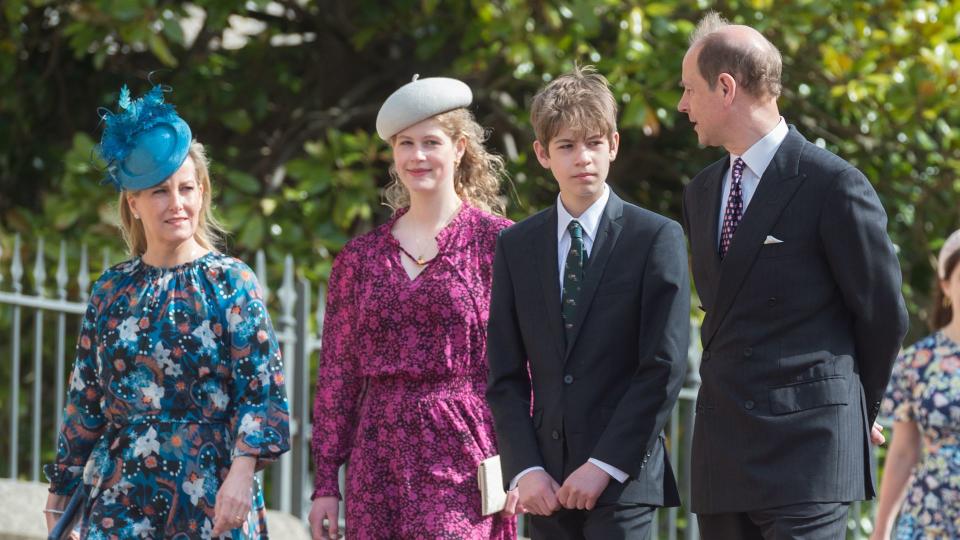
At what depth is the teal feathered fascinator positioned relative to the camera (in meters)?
3.92

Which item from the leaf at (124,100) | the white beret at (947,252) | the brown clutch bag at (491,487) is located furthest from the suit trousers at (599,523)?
the white beret at (947,252)

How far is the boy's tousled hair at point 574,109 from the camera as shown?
368cm

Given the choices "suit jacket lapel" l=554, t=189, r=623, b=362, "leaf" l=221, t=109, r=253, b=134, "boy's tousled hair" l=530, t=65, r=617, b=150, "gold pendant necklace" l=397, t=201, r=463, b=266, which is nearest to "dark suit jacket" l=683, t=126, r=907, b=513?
"suit jacket lapel" l=554, t=189, r=623, b=362

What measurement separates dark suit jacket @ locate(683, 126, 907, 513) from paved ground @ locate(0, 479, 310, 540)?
2551 millimetres

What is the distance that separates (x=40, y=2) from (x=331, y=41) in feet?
6.25

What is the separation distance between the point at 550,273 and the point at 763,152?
556 mm

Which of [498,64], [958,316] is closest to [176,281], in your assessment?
[958,316]

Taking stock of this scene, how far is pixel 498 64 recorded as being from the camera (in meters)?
7.48

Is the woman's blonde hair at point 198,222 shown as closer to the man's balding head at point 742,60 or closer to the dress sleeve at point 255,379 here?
the dress sleeve at point 255,379

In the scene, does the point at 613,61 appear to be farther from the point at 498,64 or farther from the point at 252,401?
the point at 252,401

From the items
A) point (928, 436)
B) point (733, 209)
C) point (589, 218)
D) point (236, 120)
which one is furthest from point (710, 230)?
point (236, 120)

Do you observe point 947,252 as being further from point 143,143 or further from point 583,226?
point 143,143

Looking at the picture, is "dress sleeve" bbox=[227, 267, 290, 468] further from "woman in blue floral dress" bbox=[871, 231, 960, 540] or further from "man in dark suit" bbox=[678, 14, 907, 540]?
"woman in blue floral dress" bbox=[871, 231, 960, 540]

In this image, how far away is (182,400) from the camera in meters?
3.84
